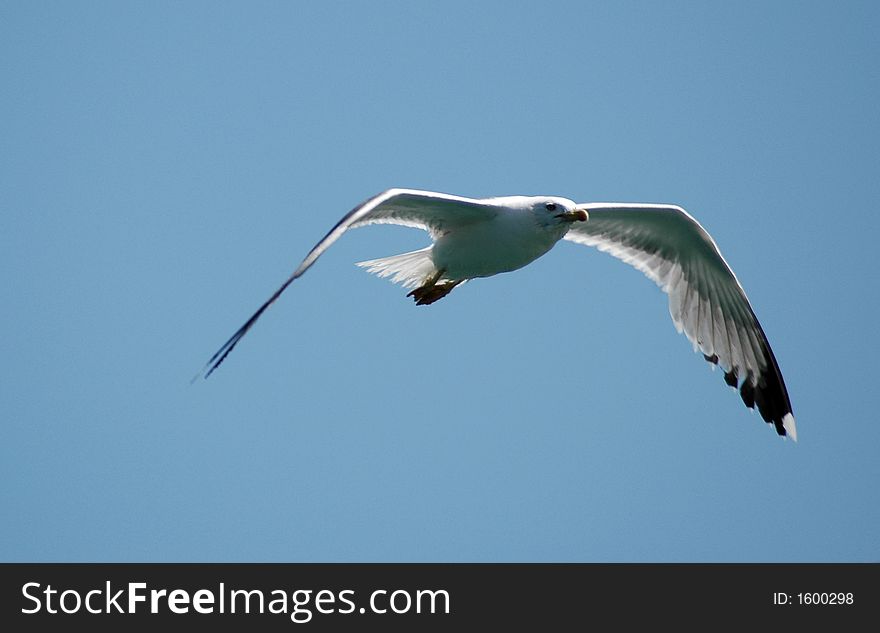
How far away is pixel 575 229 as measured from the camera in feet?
34.1

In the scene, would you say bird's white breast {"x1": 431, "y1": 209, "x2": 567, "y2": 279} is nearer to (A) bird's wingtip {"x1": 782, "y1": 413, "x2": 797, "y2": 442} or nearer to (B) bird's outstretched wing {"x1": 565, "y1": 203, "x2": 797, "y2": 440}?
(B) bird's outstretched wing {"x1": 565, "y1": 203, "x2": 797, "y2": 440}

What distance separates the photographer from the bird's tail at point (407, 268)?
31.1 feet

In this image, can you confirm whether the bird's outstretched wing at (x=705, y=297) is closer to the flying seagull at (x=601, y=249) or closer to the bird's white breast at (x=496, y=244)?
the flying seagull at (x=601, y=249)

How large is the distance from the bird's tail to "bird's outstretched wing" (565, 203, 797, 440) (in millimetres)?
1600

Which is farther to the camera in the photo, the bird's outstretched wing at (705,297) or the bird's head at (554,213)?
the bird's outstretched wing at (705,297)

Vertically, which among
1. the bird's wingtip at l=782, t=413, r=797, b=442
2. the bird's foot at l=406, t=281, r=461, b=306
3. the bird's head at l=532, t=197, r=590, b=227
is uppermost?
the bird's head at l=532, t=197, r=590, b=227

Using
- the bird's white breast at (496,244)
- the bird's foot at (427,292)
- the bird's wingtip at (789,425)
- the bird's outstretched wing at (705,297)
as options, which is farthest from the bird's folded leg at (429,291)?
the bird's wingtip at (789,425)

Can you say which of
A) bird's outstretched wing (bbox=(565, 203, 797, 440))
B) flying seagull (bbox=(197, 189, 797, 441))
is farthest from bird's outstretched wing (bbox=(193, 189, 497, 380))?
bird's outstretched wing (bbox=(565, 203, 797, 440))

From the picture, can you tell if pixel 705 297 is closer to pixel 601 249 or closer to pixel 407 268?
pixel 601 249

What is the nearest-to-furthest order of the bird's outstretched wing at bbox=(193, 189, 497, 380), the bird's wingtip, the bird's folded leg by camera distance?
the bird's outstretched wing at bbox=(193, 189, 497, 380) < the bird's folded leg < the bird's wingtip

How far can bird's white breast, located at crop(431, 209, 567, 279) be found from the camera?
851cm
